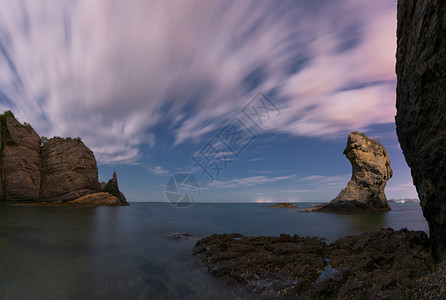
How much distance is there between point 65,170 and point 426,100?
228 ft

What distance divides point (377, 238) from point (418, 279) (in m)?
3.52

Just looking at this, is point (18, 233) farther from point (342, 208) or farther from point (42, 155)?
point (342, 208)

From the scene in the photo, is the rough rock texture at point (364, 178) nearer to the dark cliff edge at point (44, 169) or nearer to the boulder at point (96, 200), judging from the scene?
the boulder at point (96, 200)

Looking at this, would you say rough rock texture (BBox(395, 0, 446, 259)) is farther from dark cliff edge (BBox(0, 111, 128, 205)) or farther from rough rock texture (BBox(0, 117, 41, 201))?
rough rock texture (BBox(0, 117, 41, 201))

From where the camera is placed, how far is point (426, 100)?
7457 mm

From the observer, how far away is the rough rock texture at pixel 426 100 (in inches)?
263

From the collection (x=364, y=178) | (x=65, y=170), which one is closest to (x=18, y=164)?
(x=65, y=170)

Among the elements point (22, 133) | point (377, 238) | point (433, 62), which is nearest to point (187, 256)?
point (377, 238)

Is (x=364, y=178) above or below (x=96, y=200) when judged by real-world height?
above

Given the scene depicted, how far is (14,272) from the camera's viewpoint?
8695 mm

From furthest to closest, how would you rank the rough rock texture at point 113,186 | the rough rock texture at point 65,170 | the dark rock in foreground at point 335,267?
the rough rock texture at point 113,186
the rough rock texture at point 65,170
the dark rock in foreground at point 335,267

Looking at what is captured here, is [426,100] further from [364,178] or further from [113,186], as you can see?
[113,186]

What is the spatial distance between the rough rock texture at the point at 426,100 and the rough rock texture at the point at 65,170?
219 feet

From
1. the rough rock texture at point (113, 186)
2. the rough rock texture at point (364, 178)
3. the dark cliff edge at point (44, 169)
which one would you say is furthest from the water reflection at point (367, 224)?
the rough rock texture at point (113, 186)
